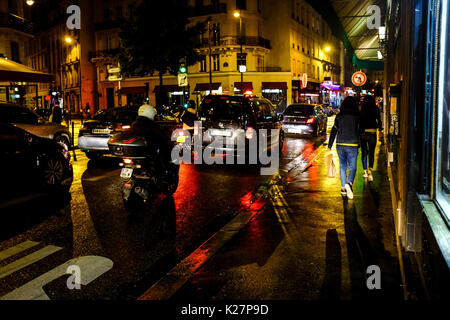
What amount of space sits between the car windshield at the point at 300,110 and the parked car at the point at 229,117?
8248 millimetres

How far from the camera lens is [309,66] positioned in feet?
182

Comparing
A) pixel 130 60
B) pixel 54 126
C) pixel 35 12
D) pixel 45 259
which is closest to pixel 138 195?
pixel 45 259

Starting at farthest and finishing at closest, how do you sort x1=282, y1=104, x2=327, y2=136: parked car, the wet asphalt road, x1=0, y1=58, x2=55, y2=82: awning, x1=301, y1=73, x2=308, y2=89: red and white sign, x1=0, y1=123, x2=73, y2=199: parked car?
1. x1=301, y1=73, x2=308, y2=89: red and white sign
2. x1=282, y1=104, x2=327, y2=136: parked car
3. x1=0, y1=58, x2=55, y2=82: awning
4. x1=0, y1=123, x2=73, y2=199: parked car
5. the wet asphalt road

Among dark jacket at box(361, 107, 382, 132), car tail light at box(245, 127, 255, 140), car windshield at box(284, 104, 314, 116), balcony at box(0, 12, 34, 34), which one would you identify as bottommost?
car tail light at box(245, 127, 255, 140)

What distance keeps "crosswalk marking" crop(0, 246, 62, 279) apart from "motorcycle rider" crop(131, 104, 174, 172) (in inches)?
89.4

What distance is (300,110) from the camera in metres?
21.2

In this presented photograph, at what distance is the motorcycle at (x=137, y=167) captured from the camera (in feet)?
21.9

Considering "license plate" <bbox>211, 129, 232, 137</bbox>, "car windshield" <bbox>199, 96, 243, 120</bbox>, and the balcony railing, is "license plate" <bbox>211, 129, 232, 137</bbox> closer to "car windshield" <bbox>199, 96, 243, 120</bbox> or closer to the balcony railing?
"car windshield" <bbox>199, 96, 243, 120</bbox>

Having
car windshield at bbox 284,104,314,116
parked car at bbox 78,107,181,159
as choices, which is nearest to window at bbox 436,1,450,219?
parked car at bbox 78,107,181,159

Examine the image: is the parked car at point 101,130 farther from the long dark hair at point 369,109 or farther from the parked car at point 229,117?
the long dark hair at point 369,109

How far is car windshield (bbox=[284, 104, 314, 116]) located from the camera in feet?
69.0

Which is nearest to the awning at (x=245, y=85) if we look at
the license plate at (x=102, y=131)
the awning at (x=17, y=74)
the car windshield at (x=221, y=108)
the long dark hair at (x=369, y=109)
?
the awning at (x=17, y=74)

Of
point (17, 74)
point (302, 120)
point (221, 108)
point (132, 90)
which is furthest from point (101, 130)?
point (132, 90)
